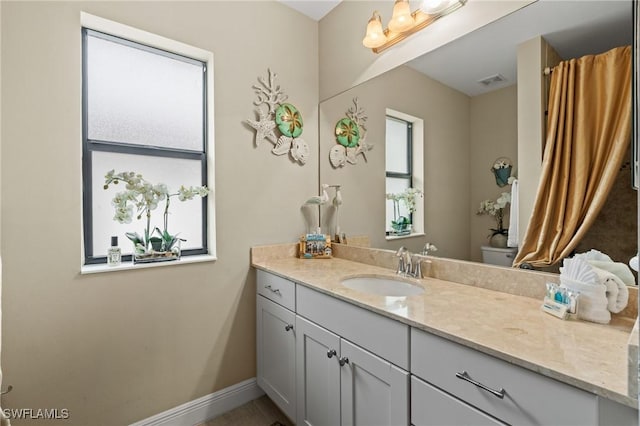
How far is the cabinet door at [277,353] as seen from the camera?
1.64 m

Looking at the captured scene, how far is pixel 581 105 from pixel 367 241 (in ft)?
4.14

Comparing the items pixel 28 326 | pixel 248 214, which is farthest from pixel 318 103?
pixel 28 326

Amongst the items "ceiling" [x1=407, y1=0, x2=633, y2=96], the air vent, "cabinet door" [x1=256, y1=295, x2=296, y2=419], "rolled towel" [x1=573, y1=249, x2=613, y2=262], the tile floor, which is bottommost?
the tile floor

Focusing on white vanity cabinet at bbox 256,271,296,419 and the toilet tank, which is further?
white vanity cabinet at bbox 256,271,296,419

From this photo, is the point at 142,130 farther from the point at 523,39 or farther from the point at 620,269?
the point at 620,269

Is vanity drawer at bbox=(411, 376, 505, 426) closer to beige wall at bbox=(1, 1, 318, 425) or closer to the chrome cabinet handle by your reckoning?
the chrome cabinet handle

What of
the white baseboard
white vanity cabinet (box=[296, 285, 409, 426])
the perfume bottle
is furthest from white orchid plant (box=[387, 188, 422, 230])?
the perfume bottle

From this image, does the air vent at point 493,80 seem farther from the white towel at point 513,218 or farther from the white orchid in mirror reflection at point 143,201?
the white orchid in mirror reflection at point 143,201

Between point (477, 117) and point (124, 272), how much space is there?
75.0 inches

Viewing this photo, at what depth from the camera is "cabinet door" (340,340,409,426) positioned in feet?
3.44

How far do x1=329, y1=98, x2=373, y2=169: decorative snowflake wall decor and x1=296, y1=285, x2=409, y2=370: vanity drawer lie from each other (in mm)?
1024

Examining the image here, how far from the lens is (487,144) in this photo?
138 cm

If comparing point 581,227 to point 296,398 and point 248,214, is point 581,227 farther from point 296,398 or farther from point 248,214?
point 248,214

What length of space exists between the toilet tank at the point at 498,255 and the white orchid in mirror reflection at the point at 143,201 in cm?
151
